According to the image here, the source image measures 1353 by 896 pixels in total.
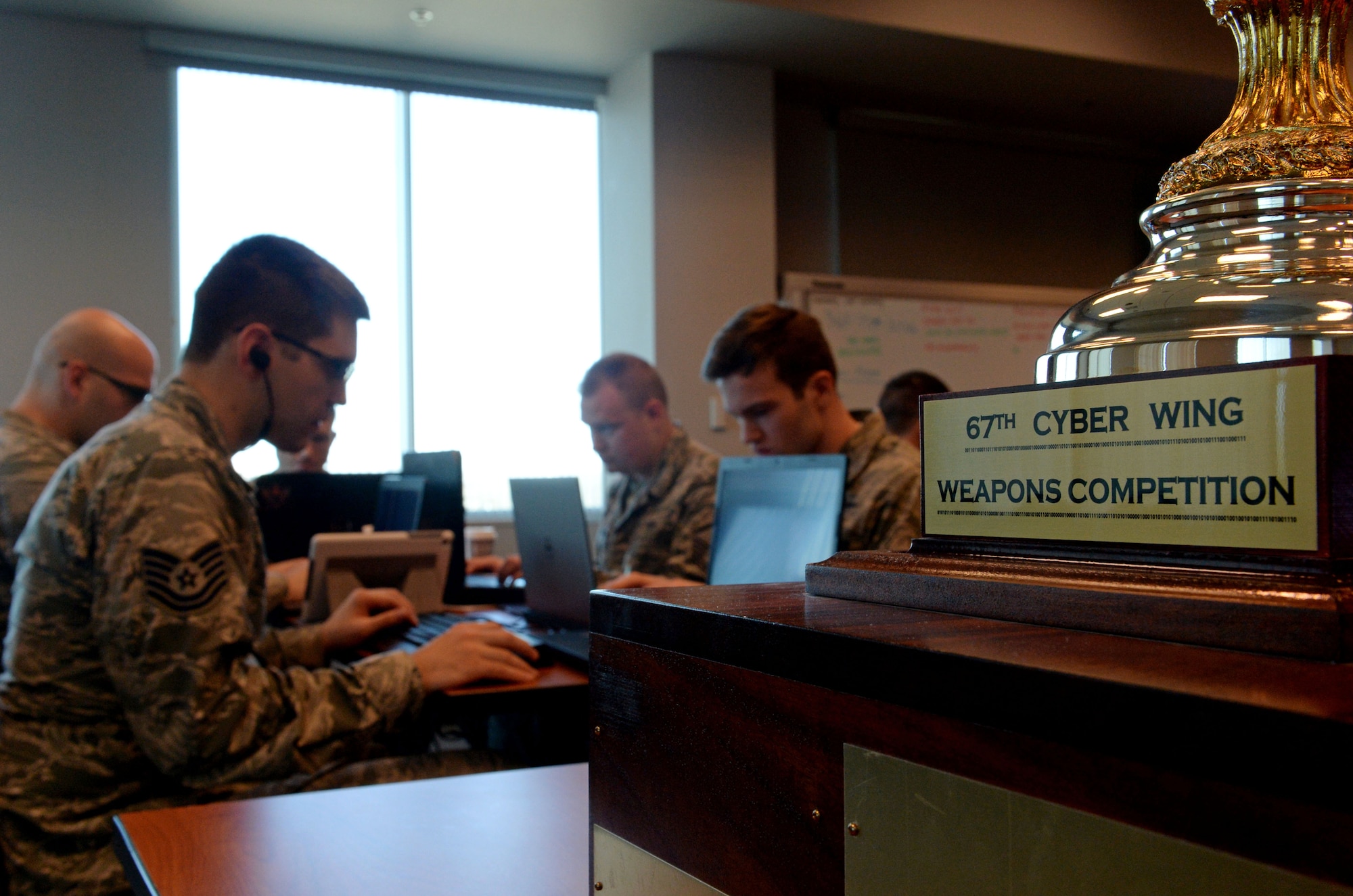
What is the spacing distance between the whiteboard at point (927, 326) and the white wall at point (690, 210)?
15.5 inches

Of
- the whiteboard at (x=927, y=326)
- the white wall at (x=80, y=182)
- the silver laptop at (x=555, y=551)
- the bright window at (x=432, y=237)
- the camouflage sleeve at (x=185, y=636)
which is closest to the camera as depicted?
the camouflage sleeve at (x=185, y=636)

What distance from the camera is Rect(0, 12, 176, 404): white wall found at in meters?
3.67

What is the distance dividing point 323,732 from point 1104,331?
127 centimetres

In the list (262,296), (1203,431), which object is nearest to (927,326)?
(262,296)

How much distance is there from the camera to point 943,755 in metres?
0.36

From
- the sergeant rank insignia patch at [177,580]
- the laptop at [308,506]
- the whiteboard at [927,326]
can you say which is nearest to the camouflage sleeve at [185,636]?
the sergeant rank insignia patch at [177,580]

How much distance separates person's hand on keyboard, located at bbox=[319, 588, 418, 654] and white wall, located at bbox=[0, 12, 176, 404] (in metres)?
2.17

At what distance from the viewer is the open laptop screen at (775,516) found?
1.78 metres

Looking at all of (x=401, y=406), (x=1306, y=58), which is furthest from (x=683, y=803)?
(x=401, y=406)

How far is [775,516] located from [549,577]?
647 millimetres

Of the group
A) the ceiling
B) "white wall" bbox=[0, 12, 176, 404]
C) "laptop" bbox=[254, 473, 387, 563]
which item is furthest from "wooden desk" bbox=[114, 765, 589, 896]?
"white wall" bbox=[0, 12, 176, 404]

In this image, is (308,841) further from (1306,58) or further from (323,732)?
(1306,58)

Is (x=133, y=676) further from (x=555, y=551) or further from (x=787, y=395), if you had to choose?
(x=787, y=395)

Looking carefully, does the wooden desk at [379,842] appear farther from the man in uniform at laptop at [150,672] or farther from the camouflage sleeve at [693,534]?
the camouflage sleeve at [693,534]
